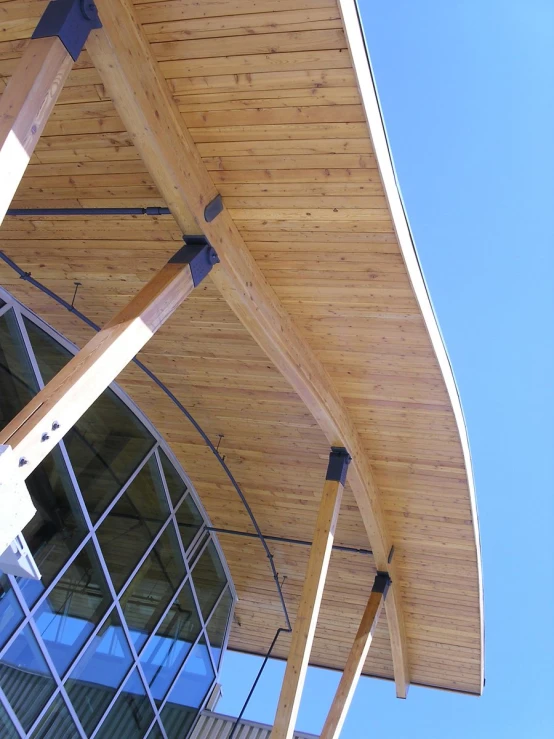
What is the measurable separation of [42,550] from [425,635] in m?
5.94

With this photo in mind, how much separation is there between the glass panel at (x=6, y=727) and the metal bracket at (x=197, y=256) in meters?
4.51

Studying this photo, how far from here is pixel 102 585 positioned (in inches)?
340

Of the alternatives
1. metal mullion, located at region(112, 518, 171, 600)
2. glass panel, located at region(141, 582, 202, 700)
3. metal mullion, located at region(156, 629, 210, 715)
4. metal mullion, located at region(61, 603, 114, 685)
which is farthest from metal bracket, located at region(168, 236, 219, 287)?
metal mullion, located at region(156, 629, 210, 715)

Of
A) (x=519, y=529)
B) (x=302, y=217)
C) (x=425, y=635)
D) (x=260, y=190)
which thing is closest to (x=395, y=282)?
(x=302, y=217)

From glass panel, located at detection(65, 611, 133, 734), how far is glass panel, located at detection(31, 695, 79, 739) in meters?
0.16

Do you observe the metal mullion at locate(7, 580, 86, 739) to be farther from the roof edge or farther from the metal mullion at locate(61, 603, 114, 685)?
the roof edge

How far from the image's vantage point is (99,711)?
8.52 meters

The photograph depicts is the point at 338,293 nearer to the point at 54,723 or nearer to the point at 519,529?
the point at 54,723

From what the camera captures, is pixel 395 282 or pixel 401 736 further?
pixel 401 736

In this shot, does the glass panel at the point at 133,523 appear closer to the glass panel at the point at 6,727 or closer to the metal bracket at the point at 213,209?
the glass panel at the point at 6,727

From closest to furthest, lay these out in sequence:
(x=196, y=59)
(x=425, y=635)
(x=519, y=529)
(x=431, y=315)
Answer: (x=196, y=59), (x=431, y=315), (x=425, y=635), (x=519, y=529)

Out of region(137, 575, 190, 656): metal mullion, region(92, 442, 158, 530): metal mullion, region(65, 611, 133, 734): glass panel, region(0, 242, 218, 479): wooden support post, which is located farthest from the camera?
region(137, 575, 190, 656): metal mullion

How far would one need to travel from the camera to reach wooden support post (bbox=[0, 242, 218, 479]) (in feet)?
13.0

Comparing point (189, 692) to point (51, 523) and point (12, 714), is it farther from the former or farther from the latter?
point (51, 523)
